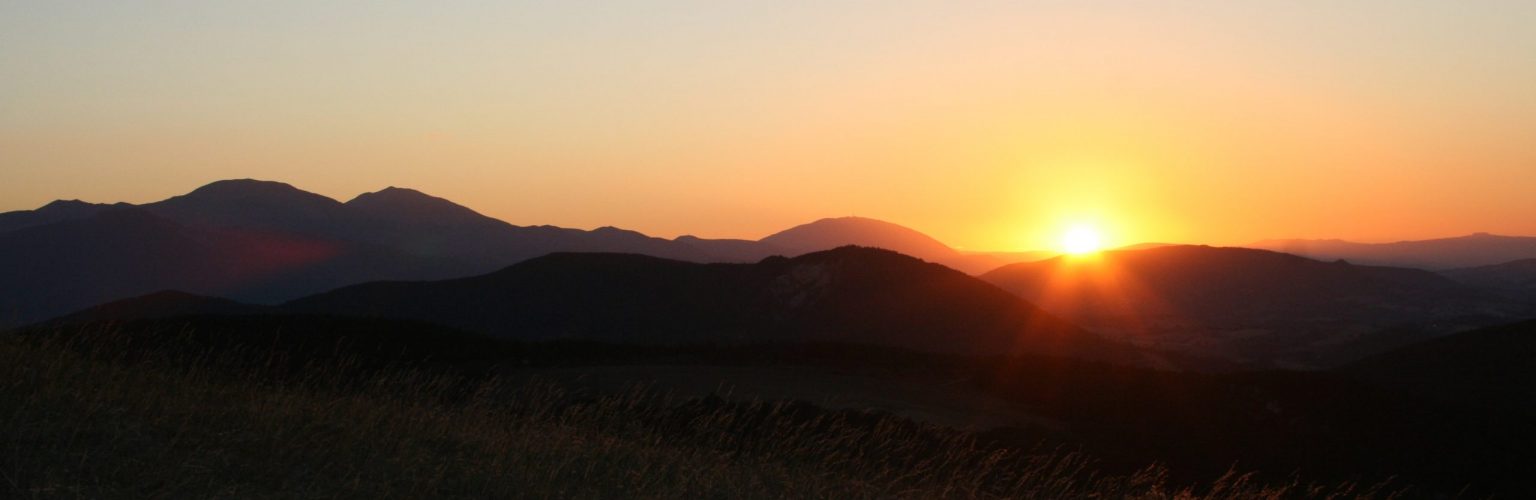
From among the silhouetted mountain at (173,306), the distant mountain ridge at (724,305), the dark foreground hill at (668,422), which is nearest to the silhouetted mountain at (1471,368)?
the dark foreground hill at (668,422)

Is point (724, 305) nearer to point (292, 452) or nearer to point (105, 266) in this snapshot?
point (292, 452)

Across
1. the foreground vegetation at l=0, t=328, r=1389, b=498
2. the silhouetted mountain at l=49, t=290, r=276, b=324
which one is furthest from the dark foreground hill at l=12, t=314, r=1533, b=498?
the silhouetted mountain at l=49, t=290, r=276, b=324

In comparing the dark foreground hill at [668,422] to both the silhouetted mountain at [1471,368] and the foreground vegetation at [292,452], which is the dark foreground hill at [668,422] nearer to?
the foreground vegetation at [292,452]

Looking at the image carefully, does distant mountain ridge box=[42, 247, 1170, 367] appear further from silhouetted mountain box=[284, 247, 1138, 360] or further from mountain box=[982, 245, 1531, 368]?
mountain box=[982, 245, 1531, 368]

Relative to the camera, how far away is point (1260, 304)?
135750mm

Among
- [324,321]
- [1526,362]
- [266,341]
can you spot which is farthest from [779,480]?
[1526,362]

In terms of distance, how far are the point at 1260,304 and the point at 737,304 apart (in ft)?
279

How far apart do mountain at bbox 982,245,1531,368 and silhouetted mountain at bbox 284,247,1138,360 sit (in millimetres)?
21768

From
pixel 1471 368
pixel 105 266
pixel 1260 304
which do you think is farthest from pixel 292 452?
pixel 105 266

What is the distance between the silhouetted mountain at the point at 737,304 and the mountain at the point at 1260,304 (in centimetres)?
2177

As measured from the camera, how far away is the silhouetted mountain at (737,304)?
A: 70500mm

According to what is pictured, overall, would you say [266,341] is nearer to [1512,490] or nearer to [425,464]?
[425,464]

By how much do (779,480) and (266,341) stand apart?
23.6 meters

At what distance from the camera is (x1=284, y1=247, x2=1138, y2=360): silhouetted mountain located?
70.5 metres
